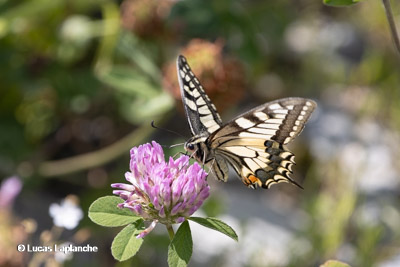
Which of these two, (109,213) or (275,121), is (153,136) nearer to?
(275,121)

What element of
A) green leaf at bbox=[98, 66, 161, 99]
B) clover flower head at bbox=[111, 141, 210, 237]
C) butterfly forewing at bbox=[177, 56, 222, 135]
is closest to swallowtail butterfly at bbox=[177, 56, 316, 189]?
butterfly forewing at bbox=[177, 56, 222, 135]

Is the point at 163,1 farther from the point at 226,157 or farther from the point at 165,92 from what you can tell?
the point at 226,157

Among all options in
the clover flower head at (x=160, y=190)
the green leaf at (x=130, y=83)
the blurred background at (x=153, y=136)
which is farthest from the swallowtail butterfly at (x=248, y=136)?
the green leaf at (x=130, y=83)

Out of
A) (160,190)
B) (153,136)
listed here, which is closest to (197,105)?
(160,190)

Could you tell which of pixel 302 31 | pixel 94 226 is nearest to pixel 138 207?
pixel 94 226

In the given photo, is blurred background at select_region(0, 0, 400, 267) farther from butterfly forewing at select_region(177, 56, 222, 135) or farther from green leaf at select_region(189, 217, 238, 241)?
green leaf at select_region(189, 217, 238, 241)

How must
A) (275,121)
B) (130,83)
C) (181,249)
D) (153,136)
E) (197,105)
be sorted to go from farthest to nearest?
(153,136), (130,83), (197,105), (275,121), (181,249)
